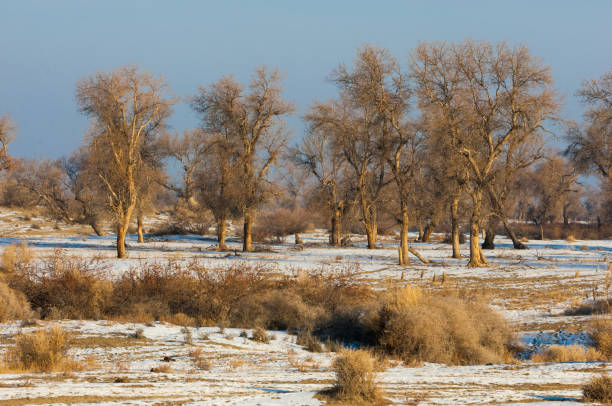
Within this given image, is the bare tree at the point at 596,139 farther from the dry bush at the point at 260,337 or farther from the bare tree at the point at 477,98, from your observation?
the dry bush at the point at 260,337

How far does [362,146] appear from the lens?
4619 cm

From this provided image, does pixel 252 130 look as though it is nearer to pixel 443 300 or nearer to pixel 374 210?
pixel 374 210

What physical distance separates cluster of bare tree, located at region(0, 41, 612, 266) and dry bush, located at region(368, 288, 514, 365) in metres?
16.8

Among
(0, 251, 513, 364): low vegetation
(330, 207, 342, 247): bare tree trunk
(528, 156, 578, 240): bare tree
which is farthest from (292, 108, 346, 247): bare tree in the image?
(0, 251, 513, 364): low vegetation

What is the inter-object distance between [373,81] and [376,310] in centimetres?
2060

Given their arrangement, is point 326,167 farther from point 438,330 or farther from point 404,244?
point 438,330

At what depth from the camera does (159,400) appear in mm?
6934

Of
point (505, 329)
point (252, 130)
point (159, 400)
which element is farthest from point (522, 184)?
point (159, 400)

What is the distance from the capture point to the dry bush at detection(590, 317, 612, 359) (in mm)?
A: 12000

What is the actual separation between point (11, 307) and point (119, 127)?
18.6 meters

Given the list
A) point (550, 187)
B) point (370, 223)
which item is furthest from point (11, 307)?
point (550, 187)

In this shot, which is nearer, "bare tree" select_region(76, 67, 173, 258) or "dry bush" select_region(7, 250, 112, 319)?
"dry bush" select_region(7, 250, 112, 319)

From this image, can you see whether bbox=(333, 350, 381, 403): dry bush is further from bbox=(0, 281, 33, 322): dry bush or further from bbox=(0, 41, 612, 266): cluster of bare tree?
bbox=(0, 41, 612, 266): cluster of bare tree

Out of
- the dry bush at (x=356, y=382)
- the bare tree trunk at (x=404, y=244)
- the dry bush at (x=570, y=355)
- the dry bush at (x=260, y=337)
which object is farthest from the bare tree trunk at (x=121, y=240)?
the dry bush at (x=356, y=382)
